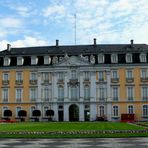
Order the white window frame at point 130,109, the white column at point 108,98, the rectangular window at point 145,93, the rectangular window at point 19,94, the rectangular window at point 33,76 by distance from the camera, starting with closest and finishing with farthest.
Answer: the rectangular window at point 145,93, the white window frame at point 130,109, the white column at point 108,98, the rectangular window at point 33,76, the rectangular window at point 19,94

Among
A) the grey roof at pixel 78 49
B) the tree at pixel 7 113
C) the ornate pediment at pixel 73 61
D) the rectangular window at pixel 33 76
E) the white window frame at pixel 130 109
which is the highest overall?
the grey roof at pixel 78 49

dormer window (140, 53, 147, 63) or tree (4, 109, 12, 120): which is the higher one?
dormer window (140, 53, 147, 63)

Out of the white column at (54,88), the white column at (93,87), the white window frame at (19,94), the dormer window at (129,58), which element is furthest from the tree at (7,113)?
the dormer window at (129,58)

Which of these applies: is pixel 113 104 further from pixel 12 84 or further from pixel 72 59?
pixel 12 84

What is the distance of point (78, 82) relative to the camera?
2768 inches

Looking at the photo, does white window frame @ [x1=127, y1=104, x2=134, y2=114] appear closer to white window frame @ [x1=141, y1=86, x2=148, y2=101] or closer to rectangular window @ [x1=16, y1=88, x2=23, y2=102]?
white window frame @ [x1=141, y1=86, x2=148, y2=101]

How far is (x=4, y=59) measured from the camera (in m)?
72.6

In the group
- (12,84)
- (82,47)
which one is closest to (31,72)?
(12,84)

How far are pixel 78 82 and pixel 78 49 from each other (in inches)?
278

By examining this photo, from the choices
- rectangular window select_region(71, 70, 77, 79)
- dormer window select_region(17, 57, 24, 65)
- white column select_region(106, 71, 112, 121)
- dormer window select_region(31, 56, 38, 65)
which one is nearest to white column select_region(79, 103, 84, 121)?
white column select_region(106, 71, 112, 121)

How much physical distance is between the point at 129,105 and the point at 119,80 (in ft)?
15.9

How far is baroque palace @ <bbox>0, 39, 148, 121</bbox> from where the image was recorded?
227 ft

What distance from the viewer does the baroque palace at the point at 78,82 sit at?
2729 inches

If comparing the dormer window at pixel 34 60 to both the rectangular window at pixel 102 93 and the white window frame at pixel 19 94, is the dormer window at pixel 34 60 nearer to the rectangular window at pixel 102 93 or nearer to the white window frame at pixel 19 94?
the white window frame at pixel 19 94
